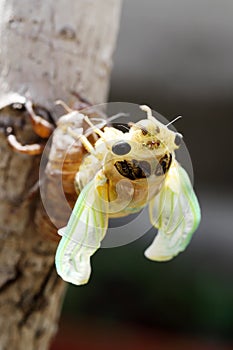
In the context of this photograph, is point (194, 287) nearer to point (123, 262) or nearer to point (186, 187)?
point (123, 262)

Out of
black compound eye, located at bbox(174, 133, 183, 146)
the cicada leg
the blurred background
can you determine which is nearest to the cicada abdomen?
the cicada leg

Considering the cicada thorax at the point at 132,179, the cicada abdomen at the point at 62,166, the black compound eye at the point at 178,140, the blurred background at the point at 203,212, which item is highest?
the black compound eye at the point at 178,140

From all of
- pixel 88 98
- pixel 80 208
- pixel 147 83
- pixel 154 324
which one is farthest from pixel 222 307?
pixel 80 208

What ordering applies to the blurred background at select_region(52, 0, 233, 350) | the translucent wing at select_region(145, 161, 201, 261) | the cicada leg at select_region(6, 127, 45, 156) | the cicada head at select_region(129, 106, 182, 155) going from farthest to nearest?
the blurred background at select_region(52, 0, 233, 350) → the cicada leg at select_region(6, 127, 45, 156) → the translucent wing at select_region(145, 161, 201, 261) → the cicada head at select_region(129, 106, 182, 155)

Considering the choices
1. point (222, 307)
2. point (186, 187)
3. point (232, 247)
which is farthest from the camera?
point (232, 247)

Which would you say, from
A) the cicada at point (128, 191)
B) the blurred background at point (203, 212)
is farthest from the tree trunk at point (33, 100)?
the blurred background at point (203, 212)

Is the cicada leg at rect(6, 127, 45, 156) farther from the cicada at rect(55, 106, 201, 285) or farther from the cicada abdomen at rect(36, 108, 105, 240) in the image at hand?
the cicada at rect(55, 106, 201, 285)

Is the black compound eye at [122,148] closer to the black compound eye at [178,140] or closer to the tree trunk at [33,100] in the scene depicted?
the black compound eye at [178,140]
